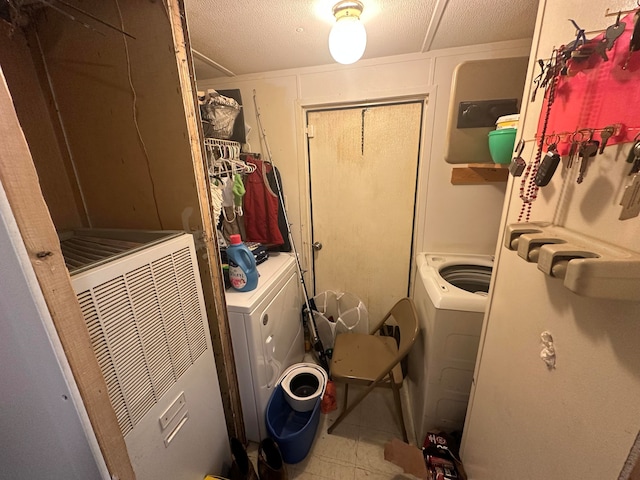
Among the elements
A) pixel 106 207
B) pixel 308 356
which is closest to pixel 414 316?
pixel 308 356

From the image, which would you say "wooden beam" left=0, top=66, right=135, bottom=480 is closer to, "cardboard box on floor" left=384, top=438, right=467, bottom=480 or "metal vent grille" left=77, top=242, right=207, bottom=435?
"metal vent grille" left=77, top=242, right=207, bottom=435

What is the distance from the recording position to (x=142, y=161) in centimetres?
100

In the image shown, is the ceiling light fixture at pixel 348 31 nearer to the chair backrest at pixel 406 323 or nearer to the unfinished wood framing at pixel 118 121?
the unfinished wood framing at pixel 118 121

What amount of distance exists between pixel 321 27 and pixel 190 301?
4.75ft

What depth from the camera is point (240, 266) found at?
133 cm

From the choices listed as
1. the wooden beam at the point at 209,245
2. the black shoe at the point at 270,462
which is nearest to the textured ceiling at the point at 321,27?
the wooden beam at the point at 209,245

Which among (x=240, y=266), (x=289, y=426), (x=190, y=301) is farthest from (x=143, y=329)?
(x=289, y=426)

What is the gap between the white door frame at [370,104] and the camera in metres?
1.68

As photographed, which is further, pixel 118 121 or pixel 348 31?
pixel 348 31

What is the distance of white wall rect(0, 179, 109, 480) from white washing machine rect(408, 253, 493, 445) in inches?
49.4

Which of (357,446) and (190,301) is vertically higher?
(190,301)

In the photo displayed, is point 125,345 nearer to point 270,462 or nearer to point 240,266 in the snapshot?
point 240,266

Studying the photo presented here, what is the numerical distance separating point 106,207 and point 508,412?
170 cm

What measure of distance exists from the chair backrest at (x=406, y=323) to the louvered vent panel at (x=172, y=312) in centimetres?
100
